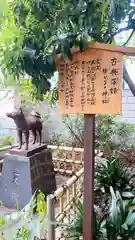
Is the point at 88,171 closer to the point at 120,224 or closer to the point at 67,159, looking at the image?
the point at 120,224

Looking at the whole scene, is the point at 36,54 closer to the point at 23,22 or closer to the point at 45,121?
the point at 23,22

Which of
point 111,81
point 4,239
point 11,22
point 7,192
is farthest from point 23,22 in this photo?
point 7,192

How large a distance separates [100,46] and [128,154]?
3.48m

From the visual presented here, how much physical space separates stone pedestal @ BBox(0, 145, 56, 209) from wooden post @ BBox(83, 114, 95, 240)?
1.59 metres

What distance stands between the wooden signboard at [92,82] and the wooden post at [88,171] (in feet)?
0.34

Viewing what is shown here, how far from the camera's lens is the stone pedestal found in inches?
120

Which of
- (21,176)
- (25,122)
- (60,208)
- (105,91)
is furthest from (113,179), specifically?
(105,91)

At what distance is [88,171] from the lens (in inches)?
59.3

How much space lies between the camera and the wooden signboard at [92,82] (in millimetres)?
1351

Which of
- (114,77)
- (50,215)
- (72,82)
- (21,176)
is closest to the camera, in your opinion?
(114,77)

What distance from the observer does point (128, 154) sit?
4504 millimetres

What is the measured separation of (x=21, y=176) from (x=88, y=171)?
5.87 ft

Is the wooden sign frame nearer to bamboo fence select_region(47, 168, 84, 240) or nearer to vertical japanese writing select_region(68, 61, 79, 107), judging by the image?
vertical japanese writing select_region(68, 61, 79, 107)

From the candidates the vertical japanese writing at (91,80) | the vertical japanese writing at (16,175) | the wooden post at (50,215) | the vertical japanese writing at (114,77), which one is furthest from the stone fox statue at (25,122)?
the vertical japanese writing at (114,77)
